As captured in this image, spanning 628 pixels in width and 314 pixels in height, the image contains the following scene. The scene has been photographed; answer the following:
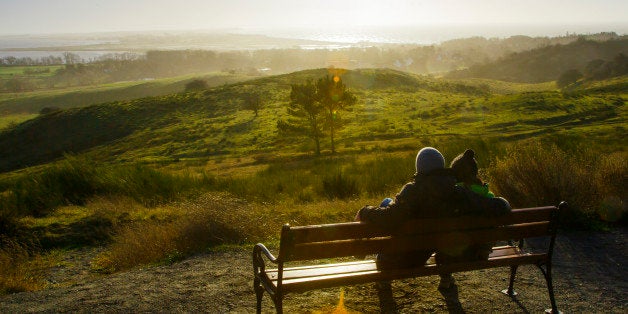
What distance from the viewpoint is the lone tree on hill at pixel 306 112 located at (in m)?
44.1

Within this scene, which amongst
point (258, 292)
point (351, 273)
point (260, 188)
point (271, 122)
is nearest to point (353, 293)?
point (351, 273)

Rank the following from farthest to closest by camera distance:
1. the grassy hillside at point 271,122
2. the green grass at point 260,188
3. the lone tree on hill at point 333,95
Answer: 1. the grassy hillside at point 271,122
2. the lone tree on hill at point 333,95
3. the green grass at point 260,188

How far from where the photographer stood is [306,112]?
46.3 metres

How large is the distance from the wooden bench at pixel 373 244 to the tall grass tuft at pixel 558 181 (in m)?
4.04

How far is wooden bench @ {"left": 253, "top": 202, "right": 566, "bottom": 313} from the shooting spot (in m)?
4.20

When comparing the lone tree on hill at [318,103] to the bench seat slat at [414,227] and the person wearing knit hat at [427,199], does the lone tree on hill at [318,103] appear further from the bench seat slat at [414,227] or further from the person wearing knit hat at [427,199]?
the person wearing knit hat at [427,199]

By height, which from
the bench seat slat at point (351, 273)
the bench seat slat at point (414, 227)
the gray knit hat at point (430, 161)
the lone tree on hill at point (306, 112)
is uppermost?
the gray knit hat at point (430, 161)

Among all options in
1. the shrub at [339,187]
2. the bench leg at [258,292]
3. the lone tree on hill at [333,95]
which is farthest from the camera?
the lone tree on hill at [333,95]

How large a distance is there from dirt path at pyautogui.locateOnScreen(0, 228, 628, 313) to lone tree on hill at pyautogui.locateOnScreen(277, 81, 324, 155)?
123 feet

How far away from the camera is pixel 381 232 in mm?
4383

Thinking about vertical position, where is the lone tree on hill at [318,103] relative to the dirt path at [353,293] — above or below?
below

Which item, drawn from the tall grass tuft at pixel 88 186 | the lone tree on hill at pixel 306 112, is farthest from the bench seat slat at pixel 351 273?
the lone tree on hill at pixel 306 112

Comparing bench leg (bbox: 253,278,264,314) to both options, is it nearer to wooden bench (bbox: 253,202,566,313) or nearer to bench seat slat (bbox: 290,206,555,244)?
wooden bench (bbox: 253,202,566,313)

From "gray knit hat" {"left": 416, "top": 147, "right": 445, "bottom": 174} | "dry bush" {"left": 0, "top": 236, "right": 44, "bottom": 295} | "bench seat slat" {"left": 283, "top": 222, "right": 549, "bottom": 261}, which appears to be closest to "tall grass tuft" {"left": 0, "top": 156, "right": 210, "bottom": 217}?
"dry bush" {"left": 0, "top": 236, "right": 44, "bottom": 295}
